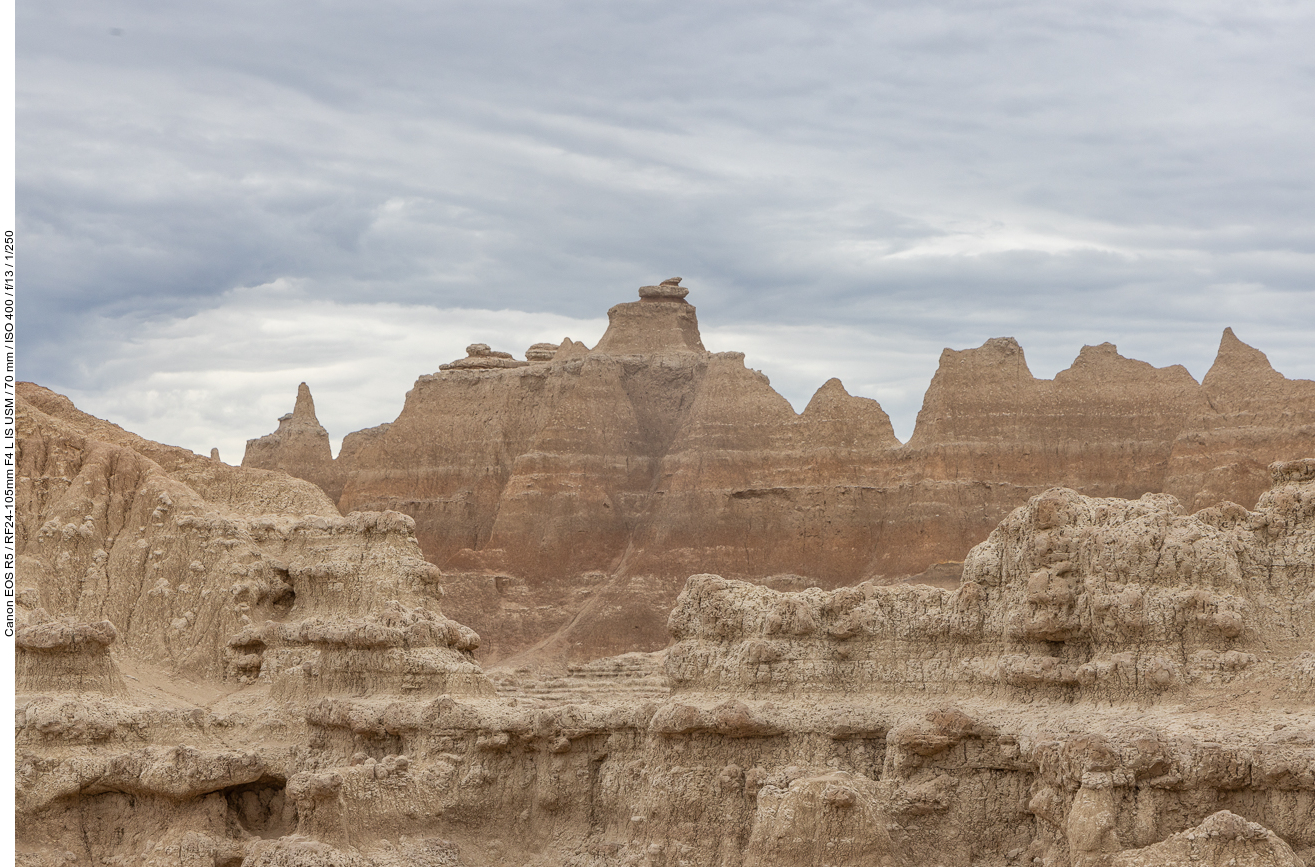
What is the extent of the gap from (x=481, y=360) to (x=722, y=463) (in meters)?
17.2

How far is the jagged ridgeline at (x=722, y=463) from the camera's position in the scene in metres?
65.4

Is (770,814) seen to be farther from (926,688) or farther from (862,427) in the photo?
(862,427)

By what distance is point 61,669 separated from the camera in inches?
1251

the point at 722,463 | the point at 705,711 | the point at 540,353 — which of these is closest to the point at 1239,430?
the point at 722,463

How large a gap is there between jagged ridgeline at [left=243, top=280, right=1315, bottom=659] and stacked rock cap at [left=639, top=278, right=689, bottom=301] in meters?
0.09

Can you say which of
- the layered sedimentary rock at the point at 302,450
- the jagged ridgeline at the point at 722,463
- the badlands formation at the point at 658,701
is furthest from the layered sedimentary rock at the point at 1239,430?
the layered sedimentary rock at the point at 302,450

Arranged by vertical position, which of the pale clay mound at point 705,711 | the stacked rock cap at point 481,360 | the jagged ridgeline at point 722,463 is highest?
the stacked rock cap at point 481,360

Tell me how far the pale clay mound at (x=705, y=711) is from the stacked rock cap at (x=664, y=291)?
4391 centimetres

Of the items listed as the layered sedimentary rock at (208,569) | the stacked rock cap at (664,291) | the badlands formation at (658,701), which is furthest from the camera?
the stacked rock cap at (664,291)

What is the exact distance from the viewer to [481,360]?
279 ft

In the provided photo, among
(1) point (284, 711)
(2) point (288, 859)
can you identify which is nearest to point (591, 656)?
(1) point (284, 711)

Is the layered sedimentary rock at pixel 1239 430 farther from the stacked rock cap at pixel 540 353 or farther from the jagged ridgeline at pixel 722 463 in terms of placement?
the stacked rock cap at pixel 540 353

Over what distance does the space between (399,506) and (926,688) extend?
58.1 meters

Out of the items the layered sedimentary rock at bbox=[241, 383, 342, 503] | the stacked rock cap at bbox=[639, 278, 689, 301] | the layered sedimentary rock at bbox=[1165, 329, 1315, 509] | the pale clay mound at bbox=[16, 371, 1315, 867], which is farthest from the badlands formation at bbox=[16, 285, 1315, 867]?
the layered sedimentary rock at bbox=[241, 383, 342, 503]
